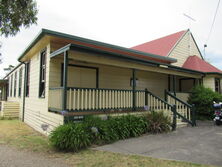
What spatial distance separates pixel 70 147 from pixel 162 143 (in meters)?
3.05

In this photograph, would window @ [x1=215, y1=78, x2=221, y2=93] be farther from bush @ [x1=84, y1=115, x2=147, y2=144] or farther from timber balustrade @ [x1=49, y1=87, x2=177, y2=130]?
bush @ [x1=84, y1=115, x2=147, y2=144]

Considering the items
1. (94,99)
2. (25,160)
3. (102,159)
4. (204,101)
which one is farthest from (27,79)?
(204,101)

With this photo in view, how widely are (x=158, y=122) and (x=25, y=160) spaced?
17.1 feet

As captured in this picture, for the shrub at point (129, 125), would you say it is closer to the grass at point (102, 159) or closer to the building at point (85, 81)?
the building at point (85, 81)

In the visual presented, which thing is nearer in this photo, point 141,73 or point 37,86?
point 37,86

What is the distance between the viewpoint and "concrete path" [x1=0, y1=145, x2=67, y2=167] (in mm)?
3945

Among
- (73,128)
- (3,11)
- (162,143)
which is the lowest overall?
(162,143)

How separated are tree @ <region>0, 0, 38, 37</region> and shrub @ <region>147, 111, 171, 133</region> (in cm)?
678

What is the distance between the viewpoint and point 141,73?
36.4ft

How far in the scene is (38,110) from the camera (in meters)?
8.16

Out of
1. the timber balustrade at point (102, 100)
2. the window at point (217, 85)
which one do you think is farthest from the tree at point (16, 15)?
the window at point (217, 85)

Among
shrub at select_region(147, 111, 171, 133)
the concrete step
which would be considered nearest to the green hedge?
shrub at select_region(147, 111, 171, 133)

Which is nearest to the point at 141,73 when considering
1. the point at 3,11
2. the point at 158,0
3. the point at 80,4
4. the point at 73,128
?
the point at 158,0

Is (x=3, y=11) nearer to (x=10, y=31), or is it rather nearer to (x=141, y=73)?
(x=10, y=31)
